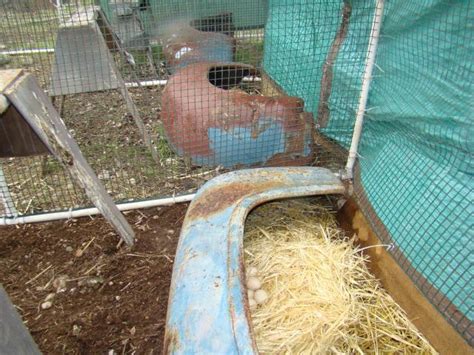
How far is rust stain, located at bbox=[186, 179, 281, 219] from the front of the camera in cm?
176

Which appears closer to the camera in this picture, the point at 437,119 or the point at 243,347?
the point at 243,347

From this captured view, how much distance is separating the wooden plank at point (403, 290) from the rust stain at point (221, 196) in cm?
57

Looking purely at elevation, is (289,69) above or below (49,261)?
above

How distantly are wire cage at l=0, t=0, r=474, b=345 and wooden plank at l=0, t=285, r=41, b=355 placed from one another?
551mm

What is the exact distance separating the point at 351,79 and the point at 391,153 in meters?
0.81

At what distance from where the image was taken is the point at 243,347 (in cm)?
122

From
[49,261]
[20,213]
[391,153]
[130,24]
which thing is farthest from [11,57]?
[391,153]

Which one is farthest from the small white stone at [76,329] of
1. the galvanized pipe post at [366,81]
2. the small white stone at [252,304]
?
the galvanized pipe post at [366,81]

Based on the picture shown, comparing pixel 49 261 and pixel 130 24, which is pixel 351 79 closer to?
pixel 49 261

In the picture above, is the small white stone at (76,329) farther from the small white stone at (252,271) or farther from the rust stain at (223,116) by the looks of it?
the rust stain at (223,116)

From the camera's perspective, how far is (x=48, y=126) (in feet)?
4.90

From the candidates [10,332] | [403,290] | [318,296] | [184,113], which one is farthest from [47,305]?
[403,290]

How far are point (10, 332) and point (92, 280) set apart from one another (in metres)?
1.26

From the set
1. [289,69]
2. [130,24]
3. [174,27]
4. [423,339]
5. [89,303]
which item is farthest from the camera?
[130,24]
